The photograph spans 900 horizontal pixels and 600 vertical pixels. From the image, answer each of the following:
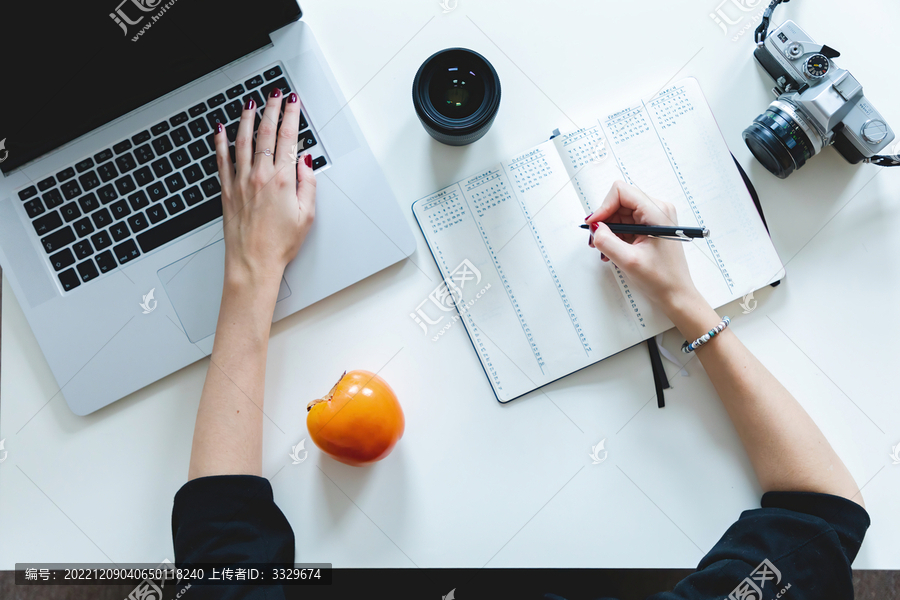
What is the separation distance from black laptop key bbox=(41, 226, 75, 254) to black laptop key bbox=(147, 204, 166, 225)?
0.12 m

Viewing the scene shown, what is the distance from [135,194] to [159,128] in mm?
108

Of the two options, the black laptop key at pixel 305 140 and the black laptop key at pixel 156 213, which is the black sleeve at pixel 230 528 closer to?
the black laptop key at pixel 156 213

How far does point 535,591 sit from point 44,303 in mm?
1064

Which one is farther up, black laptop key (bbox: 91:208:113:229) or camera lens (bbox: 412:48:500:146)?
camera lens (bbox: 412:48:500:146)

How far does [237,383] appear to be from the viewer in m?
0.80

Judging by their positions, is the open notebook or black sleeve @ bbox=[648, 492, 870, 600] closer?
black sleeve @ bbox=[648, 492, 870, 600]

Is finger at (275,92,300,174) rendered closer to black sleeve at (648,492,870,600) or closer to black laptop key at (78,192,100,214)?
black laptop key at (78,192,100,214)

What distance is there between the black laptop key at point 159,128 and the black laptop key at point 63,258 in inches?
8.7

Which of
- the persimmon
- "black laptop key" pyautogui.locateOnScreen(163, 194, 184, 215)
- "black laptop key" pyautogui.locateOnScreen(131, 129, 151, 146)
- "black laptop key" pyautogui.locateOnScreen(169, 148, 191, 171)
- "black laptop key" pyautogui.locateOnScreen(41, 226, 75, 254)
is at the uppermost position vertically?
"black laptop key" pyautogui.locateOnScreen(131, 129, 151, 146)

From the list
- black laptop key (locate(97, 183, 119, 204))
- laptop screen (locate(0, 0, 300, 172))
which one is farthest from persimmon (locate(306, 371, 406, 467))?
laptop screen (locate(0, 0, 300, 172))

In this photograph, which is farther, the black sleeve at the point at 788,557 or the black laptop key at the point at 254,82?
the black laptop key at the point at 254,82

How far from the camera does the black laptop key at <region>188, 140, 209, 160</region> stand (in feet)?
2.71

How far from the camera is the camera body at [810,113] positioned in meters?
0.81

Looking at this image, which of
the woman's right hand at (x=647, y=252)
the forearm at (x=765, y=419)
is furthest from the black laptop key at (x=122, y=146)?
the forearm at (x=765, y=419)
